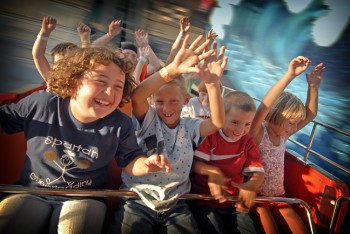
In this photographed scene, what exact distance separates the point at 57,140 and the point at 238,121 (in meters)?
0.63

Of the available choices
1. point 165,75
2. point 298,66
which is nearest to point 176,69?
point 165,75

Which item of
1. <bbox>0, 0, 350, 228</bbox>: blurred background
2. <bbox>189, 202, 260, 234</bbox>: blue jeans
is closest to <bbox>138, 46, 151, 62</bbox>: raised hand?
<bbox>0, 0, 350, 228</bbox>: blurred background

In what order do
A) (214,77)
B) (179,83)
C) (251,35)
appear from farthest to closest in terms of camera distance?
(251,35) → (179,83) → (214,77)

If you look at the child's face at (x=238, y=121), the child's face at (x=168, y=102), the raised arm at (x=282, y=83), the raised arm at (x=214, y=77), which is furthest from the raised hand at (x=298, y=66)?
the child's face at (x=168, y=102)

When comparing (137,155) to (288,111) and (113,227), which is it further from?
(288,111)

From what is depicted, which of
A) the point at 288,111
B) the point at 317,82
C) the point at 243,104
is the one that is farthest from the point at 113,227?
the point at 317,82

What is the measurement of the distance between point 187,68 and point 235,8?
12.6 feet

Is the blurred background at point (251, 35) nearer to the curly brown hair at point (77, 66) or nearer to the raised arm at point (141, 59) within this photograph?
the raised arm at point (141, 59)

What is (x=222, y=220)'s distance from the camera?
0.97 metres

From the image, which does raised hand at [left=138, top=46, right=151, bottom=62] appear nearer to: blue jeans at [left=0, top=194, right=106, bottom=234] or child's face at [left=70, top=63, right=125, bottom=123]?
child's face at [left=70, top=63, right=125, bottom=123]

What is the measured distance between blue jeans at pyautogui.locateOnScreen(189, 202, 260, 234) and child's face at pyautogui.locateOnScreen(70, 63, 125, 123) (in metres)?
0.52

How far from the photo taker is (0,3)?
4648mm

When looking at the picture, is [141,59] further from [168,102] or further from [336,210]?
[336,210]

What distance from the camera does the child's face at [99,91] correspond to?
71 cm
